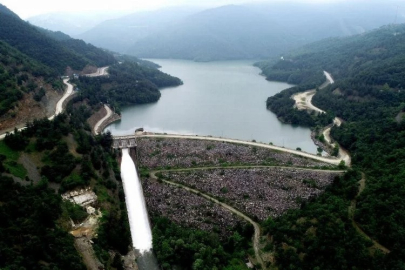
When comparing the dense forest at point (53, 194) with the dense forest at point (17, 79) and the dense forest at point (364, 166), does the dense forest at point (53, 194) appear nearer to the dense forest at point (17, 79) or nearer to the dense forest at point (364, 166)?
the dense forest at point (17, 79)

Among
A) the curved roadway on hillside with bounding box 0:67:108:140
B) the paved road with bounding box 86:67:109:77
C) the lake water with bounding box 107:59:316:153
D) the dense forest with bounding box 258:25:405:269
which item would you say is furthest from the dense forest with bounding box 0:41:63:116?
the dense forest with bounding box 258:25:405:269

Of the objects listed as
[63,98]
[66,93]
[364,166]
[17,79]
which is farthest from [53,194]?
[66,93]

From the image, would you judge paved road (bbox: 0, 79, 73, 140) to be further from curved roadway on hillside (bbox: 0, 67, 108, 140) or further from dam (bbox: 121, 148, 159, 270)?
dam (bbox: 121, 148, 159, 270)

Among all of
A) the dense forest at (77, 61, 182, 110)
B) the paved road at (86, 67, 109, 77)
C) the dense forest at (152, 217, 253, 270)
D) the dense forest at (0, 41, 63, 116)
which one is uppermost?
the dense forest at (0, 41, 63, 116)

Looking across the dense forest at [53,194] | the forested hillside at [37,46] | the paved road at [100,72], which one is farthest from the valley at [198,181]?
the paved road at [100,72]

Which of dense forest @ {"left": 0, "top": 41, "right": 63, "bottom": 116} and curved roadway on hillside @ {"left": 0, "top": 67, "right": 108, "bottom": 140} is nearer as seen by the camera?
dense forest @ {"left": 0, "top": 41, "right": 63, "bottom": 116}
